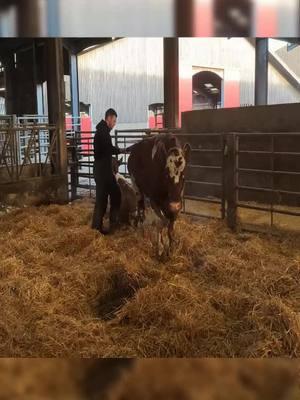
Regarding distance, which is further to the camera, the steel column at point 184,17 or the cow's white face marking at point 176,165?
the cow's white face marking at point 176,165

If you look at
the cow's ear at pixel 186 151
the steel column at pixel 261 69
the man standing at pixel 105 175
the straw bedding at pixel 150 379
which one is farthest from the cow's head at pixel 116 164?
the straw bedding at pixel 150 379

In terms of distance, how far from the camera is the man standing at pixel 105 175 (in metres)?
1.53

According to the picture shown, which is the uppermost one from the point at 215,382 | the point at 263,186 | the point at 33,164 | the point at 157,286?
the point at 33,164

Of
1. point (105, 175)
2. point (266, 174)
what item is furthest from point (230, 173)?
point (105, 175)

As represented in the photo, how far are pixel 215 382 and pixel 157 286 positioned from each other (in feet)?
1.71

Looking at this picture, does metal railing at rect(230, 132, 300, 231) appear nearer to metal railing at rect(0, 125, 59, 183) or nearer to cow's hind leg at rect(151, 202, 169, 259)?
cow's hind leg at rect(151, 202, 169, 259)

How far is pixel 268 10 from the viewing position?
3.22 ft

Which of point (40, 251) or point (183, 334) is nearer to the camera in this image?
point (183, 334)

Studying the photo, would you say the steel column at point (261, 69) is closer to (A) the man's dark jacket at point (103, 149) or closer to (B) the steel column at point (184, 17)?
(B) the steel column at point (184, 17)

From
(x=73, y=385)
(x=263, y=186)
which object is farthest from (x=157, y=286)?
(x=263, y=186)

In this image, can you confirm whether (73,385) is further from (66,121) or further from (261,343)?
(66,121)

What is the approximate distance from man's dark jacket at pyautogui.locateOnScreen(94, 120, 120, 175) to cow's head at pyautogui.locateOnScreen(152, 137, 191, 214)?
0.18 meters

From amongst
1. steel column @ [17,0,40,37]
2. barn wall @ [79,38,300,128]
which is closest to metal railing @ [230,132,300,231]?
barn wall @ [79,38,300,128]

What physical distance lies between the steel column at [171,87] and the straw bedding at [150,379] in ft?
2.56
